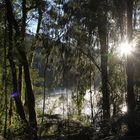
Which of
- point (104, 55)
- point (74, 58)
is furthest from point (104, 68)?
point (74, 58)

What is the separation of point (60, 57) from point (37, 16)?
9.51 ft

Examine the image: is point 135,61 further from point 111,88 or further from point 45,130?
point 45,130

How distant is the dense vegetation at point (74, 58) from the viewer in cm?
1853

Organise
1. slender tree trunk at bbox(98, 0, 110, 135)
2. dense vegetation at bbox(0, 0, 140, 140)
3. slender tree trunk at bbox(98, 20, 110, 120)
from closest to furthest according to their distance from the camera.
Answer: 1. dense vegetation at bbox(0, 0, 140, 140)
2. slender tree trunk at bbox(98, 0, 110, 135)
3. slender tree trunk at bbox(98, 20, 110, 120)

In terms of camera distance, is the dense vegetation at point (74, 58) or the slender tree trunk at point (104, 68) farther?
the slender tree trunk at point (104, 68)

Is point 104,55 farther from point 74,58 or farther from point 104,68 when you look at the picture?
point 74,58

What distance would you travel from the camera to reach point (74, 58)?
23.6m

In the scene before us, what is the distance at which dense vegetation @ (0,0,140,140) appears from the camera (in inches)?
730

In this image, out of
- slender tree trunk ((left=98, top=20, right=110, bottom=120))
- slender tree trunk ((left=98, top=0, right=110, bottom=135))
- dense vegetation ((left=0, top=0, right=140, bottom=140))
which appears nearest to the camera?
dense vegetation ((left=0, top=0, right=140, bottom=140))

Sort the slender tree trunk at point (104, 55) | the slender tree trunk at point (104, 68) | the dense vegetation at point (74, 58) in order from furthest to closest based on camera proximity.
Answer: the slender tree trunk at point (104, 68) → the slender tree trunk at point (104, 55) → the dense vegetation at point (74, 58)

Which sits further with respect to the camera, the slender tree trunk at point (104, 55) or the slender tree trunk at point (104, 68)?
the slender tree trunk at point (104, 68)

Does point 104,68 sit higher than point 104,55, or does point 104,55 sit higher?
point 104,55

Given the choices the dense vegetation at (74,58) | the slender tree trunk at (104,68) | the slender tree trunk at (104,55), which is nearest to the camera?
the dense vegetation at (74,58)

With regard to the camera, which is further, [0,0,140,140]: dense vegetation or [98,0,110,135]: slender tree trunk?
[98,0,110,135]: slender tree trunk
